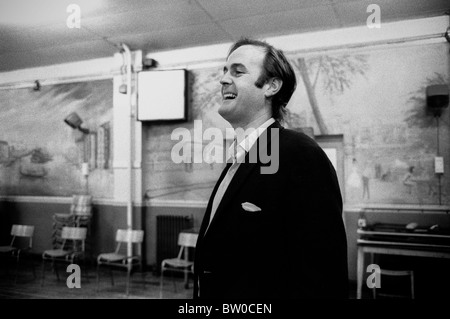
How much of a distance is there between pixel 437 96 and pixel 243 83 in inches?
144

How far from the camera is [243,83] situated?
1124 millimetres

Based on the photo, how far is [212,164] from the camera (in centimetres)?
507

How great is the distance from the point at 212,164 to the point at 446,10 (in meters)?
3.22

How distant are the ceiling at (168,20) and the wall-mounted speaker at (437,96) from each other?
0.81m

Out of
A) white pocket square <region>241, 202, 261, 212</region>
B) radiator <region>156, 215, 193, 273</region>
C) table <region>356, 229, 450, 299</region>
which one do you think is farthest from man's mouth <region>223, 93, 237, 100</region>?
radiator <region>156, 215, 193, 273</region>

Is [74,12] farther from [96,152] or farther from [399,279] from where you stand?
[399,279]

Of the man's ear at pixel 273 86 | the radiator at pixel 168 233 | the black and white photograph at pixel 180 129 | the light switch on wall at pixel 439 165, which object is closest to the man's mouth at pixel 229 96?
the man's ear at pixel 273 86

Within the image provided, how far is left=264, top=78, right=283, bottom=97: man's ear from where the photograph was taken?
1.16 meters

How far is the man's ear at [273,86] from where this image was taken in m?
1.16

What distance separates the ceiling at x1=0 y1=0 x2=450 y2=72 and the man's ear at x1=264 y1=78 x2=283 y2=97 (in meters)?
2.95
